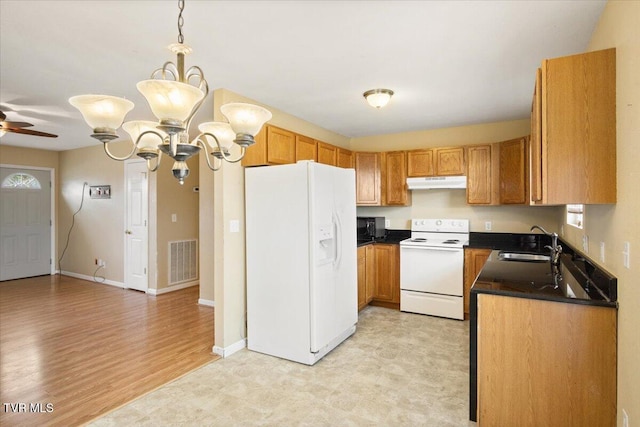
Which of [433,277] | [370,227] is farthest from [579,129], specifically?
[370,227]

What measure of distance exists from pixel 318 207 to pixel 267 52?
4.24 ft

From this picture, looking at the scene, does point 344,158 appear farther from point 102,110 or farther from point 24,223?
point 24,223

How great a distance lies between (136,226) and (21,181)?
2815mm

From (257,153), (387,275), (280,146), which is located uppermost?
(280,146)

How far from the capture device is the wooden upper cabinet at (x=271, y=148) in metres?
3.33

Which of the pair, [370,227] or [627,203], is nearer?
[627,203]

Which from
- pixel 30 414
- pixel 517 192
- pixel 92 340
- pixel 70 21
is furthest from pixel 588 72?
pixel 92 340

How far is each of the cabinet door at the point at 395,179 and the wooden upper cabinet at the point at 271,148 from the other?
5.44 ft

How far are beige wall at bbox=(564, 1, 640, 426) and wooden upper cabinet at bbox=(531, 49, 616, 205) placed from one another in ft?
0.15

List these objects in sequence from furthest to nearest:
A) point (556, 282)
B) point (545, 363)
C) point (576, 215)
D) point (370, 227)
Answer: point (370, 227) < point (576, 215) < point (556, 282) < point (545, 363)

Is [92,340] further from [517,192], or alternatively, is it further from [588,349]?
[517,192]

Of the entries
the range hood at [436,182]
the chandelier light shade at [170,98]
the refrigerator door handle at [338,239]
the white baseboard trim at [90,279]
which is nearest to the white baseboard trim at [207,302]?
the white baseboard trim at [90,279]

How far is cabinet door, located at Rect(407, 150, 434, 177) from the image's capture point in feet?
15.2

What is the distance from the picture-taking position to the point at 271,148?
349 cm
